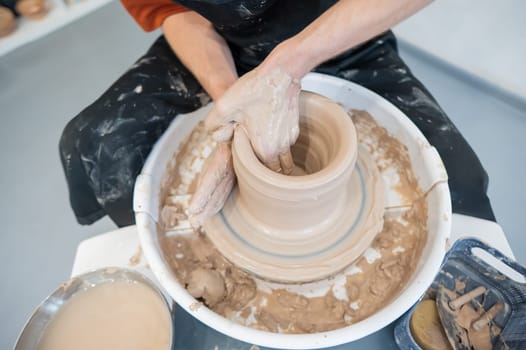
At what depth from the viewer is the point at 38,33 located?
3.19 metres

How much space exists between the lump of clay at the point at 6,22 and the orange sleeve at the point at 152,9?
198cm

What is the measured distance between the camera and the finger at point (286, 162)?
117cm

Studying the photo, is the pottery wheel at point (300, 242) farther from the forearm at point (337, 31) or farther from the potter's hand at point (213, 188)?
the forearm at point (337, 31)

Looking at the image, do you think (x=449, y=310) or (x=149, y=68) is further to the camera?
(x=149, y=68)

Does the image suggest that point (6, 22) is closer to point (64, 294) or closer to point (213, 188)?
point (64, 294)

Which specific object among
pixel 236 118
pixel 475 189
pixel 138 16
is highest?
pixel 138 16

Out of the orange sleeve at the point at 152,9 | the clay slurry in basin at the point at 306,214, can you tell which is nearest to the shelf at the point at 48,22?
the orange sleeve at the point at 152,9

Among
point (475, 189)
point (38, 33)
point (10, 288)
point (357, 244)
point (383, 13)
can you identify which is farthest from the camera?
point (38, 33)

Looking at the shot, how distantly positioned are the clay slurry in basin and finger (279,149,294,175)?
0.09m

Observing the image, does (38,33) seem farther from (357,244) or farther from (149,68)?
(357,244)

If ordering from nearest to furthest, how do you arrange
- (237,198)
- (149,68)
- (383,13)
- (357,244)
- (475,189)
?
(383,13) < (357,244) < (237,198) < (475,189) < (149,68)

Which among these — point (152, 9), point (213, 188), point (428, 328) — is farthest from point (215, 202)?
point (152, 9)

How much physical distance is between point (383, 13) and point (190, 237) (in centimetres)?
86

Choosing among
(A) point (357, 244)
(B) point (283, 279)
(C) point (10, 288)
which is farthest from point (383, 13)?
(C) point (10, 288)
